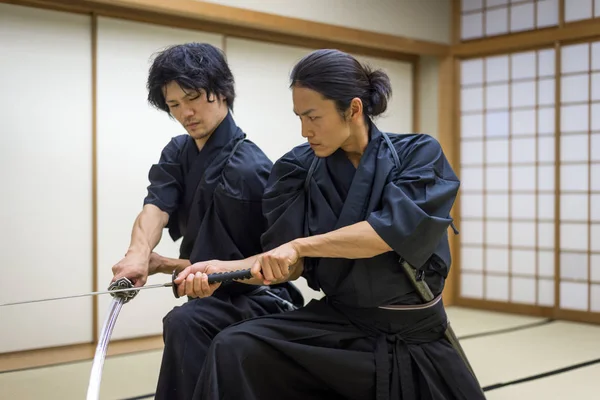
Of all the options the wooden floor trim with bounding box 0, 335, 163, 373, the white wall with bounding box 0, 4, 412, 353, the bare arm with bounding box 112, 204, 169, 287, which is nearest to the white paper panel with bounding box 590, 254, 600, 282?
the white wall with bounding box 0, 4, 412, 353

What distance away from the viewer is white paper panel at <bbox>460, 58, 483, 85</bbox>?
578cm

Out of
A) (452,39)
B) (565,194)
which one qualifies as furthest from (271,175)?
(452,39)

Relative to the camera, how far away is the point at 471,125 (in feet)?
19.2

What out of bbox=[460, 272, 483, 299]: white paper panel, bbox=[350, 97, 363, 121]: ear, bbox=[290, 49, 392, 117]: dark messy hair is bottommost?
bbox=[460, 272, 483, 299]: white paper panel

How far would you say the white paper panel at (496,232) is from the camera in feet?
18.5

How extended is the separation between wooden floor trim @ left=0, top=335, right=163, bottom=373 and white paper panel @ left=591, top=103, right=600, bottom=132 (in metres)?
3.31

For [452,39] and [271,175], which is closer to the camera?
[271,175]

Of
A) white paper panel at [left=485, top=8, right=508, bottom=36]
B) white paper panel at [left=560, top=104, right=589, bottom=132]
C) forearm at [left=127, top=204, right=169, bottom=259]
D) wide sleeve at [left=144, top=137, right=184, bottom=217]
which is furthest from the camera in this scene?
white paper panel at [left=485, top=8, right=508, bottom=36]

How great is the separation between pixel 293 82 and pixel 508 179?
→ 383cm

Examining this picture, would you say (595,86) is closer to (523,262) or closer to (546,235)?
(546,235)

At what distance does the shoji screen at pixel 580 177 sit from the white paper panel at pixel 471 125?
2.32 feet

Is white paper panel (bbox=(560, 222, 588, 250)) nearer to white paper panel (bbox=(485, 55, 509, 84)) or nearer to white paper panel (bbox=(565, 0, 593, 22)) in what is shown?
white paper panel (bbox=(485, 55, 509, 84))

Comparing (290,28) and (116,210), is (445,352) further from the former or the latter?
(290,28)

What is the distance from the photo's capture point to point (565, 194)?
17.3 ft
